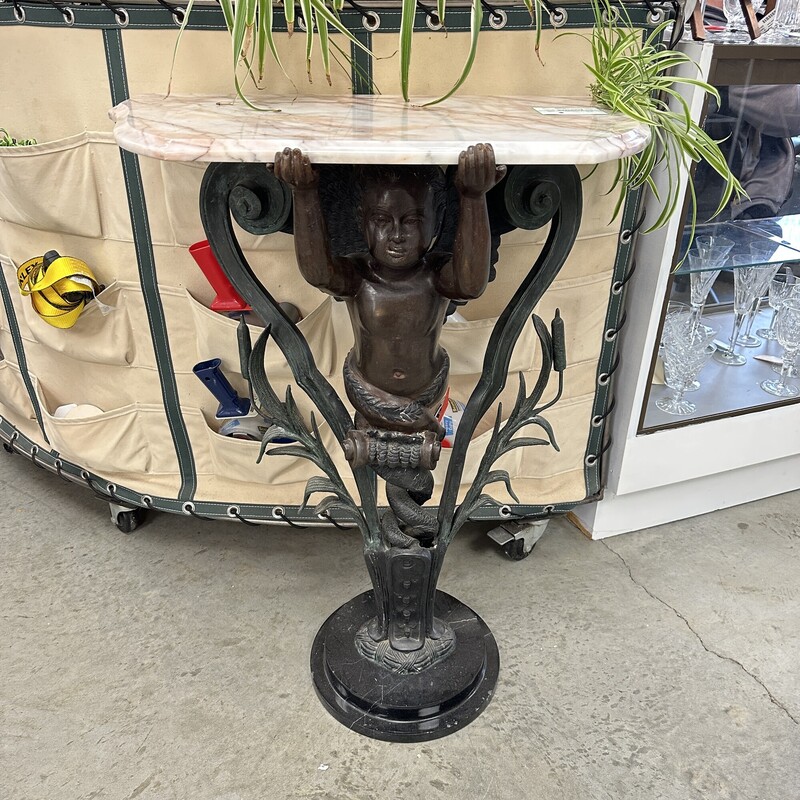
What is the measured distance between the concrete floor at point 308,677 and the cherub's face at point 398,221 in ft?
3.20

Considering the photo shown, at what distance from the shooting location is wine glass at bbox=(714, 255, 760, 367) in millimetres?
1894

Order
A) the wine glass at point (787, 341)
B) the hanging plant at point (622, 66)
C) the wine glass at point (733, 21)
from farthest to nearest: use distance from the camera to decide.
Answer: the wine glass at point (787, 341) → the wine glass at point (733, 21) → the hanging plant at point (622, 66)

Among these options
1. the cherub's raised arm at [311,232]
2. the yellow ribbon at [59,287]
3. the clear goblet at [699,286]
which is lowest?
the clear goblet at [699,286]

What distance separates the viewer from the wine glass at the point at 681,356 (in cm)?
194

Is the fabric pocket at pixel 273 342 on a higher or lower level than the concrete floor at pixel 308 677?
higher

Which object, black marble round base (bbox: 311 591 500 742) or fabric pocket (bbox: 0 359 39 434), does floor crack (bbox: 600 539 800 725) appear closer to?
black marble round base (bbox: 311 591 500 742)

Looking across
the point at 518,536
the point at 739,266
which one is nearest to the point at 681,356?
the point at 739,266

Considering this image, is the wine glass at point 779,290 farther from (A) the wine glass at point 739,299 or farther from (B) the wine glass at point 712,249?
(B) the wine glass at point 712,249

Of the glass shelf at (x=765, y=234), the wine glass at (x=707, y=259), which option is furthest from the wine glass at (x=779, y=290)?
the wine glass at (x=707, y=259)

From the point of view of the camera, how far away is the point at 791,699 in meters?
1.57

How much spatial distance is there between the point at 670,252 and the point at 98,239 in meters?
1.25

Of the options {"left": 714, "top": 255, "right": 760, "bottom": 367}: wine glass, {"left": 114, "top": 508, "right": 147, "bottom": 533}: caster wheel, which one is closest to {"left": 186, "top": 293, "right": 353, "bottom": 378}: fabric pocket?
{"left": 114, "top": 508, "right": 147, "bottom": 533}: caster wheel

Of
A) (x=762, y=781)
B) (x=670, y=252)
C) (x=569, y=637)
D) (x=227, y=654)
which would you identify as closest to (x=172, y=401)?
(x=227, y=654)

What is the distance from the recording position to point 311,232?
1118mm
